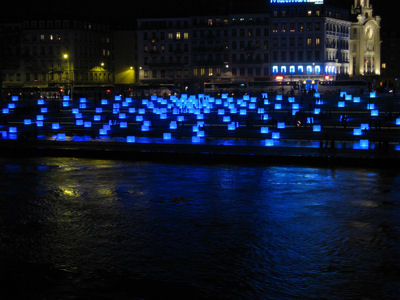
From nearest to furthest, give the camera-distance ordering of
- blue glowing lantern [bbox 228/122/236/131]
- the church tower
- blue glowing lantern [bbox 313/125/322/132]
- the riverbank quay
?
the riverbank quay
blue glowing lantern [bbox 313/125/322/132]
blue glowing lantern [bbox 228/122/236/131]
the church tower

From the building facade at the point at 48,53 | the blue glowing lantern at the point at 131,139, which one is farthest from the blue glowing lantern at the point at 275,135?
the building facade at the point at 48,53

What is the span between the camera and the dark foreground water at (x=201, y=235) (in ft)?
43.3

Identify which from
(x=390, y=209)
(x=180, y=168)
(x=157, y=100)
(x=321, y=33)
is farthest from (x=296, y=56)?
(x=390, y=209)

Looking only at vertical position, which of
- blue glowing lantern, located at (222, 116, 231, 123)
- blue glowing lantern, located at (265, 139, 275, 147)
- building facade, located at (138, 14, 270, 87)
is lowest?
blue glowing lantern, located at (265, 139, 275, 147)

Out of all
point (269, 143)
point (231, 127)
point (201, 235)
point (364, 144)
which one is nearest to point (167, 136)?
point (231, 127)

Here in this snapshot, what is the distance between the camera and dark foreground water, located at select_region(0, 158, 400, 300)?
13195mm

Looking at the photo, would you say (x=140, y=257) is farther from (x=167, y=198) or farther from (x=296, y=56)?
(x=296, y=56)

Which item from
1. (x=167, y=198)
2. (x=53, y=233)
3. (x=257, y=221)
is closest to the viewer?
(x=53, y=233)

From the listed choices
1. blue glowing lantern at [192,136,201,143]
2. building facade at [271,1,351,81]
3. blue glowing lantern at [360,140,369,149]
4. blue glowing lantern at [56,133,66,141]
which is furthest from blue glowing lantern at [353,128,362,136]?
building facade at [271,1,351,81]

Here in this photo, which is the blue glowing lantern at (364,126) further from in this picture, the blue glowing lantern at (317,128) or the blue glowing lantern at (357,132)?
the blue glowing lantern at (317,128)

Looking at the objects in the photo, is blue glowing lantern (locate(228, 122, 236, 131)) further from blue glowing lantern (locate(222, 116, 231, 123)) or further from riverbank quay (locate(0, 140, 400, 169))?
riverbank quay (locate(0, 140, 400, 169))

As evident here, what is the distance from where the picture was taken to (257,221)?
62.0ft

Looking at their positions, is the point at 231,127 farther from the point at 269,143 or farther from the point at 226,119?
the point at 269,143

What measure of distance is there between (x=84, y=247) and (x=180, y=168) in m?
13.9
